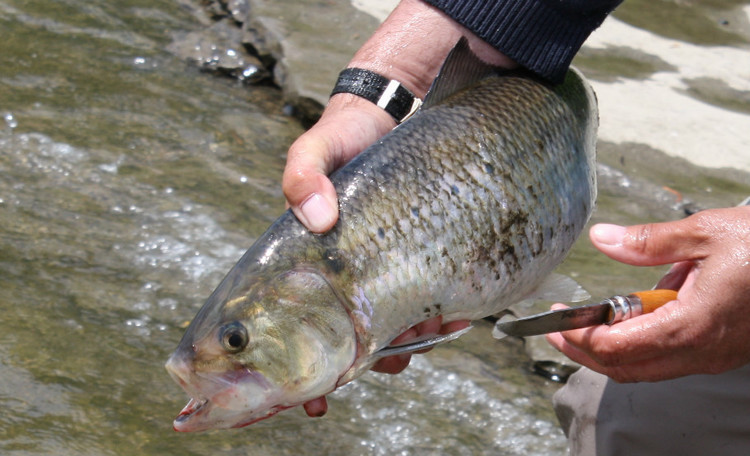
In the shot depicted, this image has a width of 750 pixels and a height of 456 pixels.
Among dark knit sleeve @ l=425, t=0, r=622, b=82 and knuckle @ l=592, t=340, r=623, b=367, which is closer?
knuckle @ l=592, t=340, r=623, b=367

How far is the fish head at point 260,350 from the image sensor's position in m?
1.92

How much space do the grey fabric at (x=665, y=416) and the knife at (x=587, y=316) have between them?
1.44ft

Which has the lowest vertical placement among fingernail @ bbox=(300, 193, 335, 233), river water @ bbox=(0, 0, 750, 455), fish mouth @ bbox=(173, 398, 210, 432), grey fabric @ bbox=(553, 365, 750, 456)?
river water @ bbox=(0, 0, 750, 455)

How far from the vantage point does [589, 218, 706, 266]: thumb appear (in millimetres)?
2297

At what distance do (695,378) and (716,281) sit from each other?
556mm

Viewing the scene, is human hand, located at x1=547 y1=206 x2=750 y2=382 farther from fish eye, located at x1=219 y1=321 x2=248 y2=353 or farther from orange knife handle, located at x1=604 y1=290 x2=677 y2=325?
fish eye, located at x1=219 y1=321 x2=248 y2=353

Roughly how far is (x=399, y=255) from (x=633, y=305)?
68 centimetres

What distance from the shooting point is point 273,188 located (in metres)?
5.35

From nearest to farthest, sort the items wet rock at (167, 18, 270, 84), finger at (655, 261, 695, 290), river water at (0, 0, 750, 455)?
finger at (655, 261, 695, 290)
river water at (0, 0, 750, 455)
wet rock at (167, 18, 270, 84)

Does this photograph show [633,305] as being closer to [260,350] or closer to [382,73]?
[260,350]

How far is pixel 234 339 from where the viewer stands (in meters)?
1.92

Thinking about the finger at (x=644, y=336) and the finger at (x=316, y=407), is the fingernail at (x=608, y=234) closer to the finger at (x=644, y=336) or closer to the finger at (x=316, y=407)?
the finger at (x=644, y=336)

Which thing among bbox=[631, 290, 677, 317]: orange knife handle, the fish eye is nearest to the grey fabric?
bbox=[631, 290, 677, 317]: orange knife handle

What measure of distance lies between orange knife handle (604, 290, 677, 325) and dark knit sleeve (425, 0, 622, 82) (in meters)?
0.75
